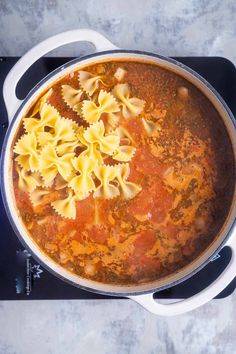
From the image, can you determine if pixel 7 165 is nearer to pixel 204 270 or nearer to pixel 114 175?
pixel 114 175

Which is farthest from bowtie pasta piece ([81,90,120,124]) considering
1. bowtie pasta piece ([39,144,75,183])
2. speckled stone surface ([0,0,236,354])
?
speckled stone surface ([0,0,236,354])

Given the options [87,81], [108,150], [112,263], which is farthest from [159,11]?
[112,263]

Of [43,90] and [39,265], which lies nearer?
[43,90]

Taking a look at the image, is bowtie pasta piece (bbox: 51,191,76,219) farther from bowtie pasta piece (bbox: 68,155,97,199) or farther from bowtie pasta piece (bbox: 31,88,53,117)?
bowtie pasta piece (bbox: 31,88,53,117)

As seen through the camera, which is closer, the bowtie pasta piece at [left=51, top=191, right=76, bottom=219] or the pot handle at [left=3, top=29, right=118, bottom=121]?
the pot handle at [left=3, top=29, right=118, bottom=121]

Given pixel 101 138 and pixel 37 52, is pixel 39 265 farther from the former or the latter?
pixel 37 52

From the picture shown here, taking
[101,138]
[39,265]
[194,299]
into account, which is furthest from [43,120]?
[194,299]
